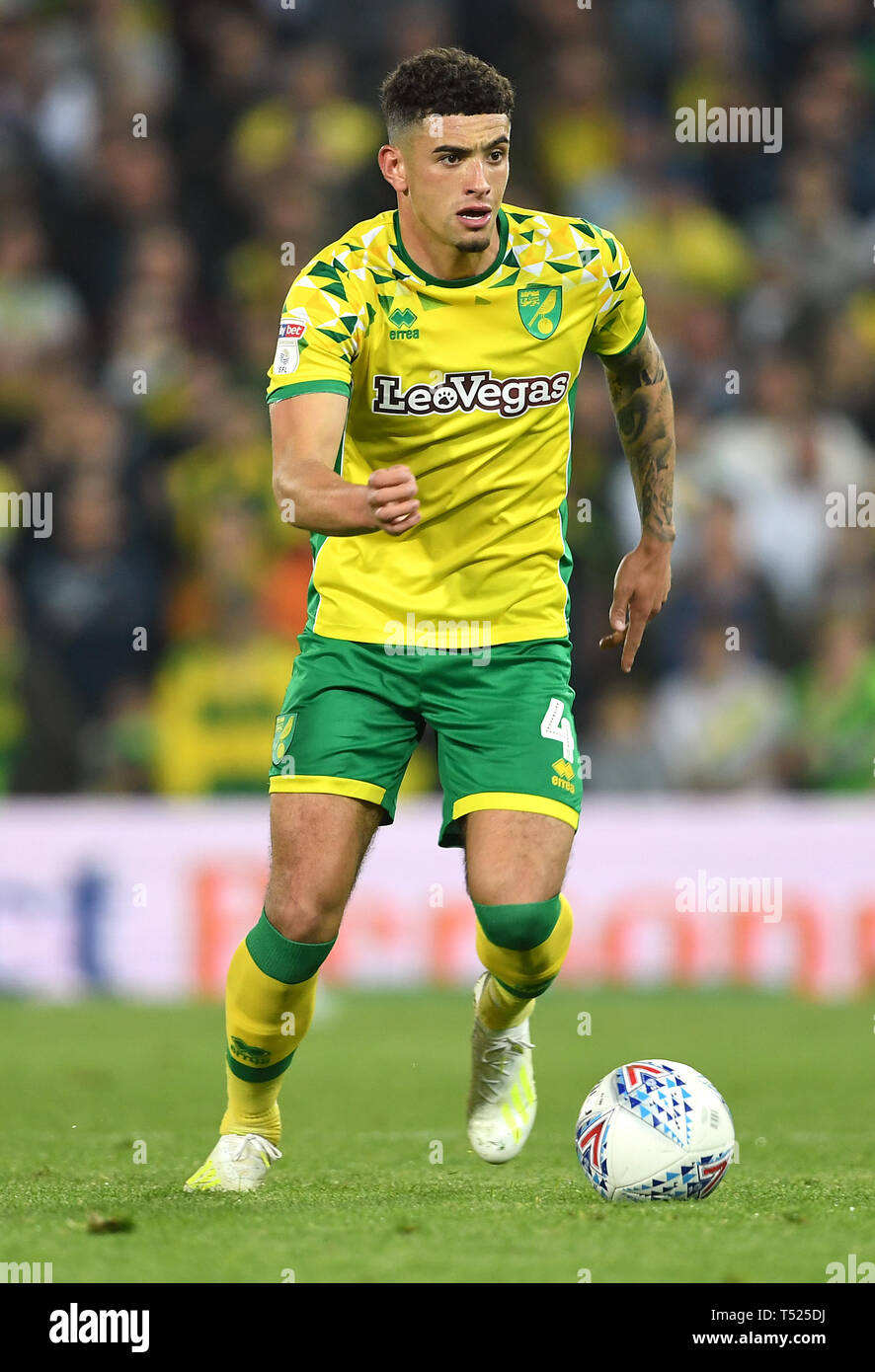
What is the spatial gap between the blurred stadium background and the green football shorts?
18.8 feet

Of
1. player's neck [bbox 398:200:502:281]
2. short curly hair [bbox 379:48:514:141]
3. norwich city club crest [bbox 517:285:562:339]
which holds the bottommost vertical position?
norwich city club crest [bbox 517:285:562:339]

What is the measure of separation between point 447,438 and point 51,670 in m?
6.96

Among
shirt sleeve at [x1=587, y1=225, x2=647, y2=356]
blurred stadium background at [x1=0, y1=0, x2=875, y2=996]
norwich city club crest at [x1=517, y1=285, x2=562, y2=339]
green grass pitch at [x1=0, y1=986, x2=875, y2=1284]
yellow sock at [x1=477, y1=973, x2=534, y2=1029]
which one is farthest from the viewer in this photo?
blurred stadium background at [x1=0, y1=0, x2=875, y2=996]

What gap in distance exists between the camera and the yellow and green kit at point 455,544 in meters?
5.31

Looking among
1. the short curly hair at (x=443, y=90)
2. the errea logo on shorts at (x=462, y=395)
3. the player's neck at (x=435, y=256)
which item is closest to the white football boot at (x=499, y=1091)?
the errea logo on shorts at (x=462, y=395)

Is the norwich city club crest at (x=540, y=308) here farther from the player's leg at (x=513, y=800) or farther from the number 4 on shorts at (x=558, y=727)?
the number 4 on shorts at (x=558, y=727)

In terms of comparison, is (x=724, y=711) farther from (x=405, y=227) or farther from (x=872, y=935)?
(x=405, y=227)

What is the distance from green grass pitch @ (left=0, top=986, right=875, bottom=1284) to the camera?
13.7ft

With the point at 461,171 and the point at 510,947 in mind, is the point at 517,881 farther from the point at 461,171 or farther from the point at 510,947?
the point at 461,171

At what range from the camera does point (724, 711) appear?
39.3 feet

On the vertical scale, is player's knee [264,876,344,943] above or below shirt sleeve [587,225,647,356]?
below

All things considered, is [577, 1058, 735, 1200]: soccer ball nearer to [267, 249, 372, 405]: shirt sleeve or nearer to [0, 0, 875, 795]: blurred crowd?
[267, 249, 372, 405]: shirt sleeve

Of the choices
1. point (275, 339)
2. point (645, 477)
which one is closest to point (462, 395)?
point (645, 477)

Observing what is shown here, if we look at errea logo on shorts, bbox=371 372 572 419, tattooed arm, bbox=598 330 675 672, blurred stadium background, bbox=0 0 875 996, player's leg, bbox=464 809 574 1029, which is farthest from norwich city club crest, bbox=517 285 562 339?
blurred stadium background, bbox=0 0 875 996
